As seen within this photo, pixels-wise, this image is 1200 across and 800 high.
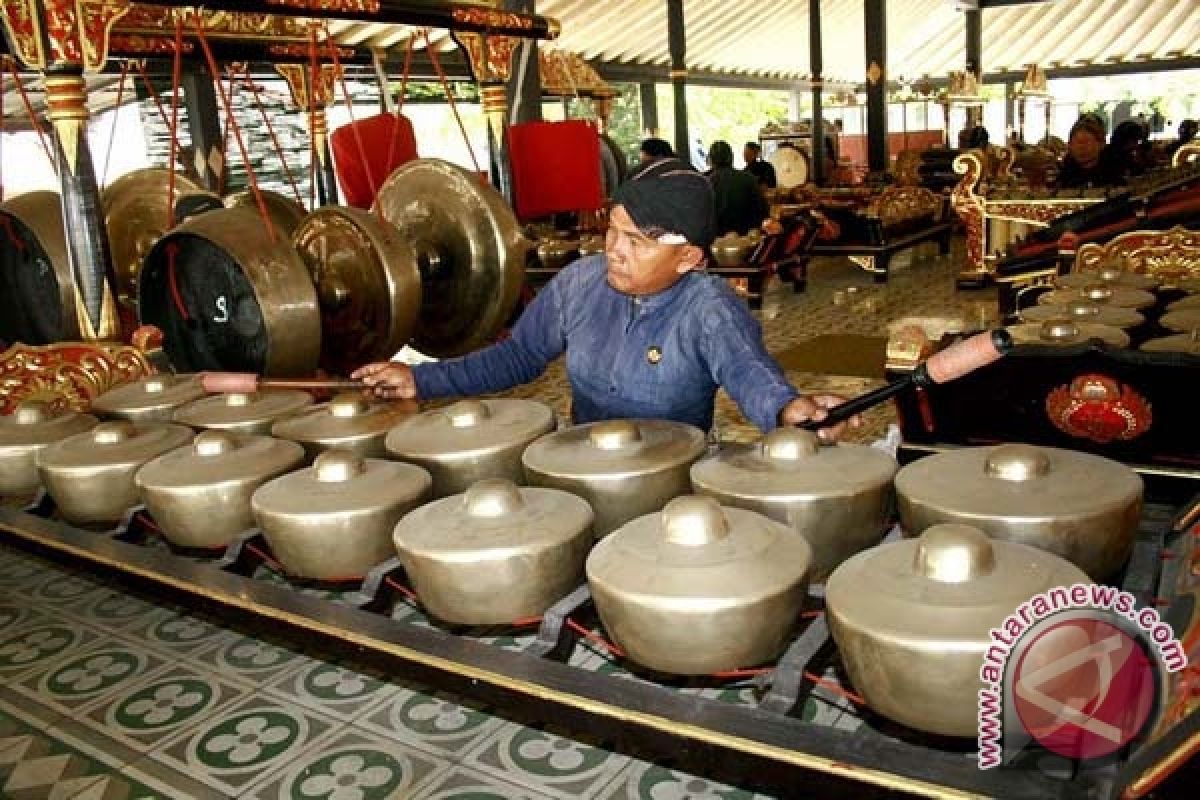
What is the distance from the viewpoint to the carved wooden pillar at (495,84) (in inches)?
129

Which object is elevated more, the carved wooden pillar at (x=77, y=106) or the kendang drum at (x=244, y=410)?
the carved wooden pillar at (x=77, y=106)

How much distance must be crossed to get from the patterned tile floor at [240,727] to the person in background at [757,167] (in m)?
7.89

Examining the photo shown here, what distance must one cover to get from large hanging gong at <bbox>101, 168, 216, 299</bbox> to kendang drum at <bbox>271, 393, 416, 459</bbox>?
7.34 feet

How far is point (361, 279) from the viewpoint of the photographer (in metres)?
2.71

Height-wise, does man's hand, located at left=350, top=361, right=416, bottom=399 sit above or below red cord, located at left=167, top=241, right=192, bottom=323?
below

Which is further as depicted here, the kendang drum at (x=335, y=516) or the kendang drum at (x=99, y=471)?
the kendang drum at (x=99, y=471)

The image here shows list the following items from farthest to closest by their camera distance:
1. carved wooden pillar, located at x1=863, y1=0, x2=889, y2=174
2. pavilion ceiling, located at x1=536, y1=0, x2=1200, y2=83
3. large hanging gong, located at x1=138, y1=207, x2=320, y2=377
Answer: pavilion ceiling, located at x1=536, y1=0, x2=1200, y2=83, carved wooden pillar, located at x1=863, y1=0, x2=889, y2=174, large hanging gong, located at x1=138, y1=207, x2=320, y2=377

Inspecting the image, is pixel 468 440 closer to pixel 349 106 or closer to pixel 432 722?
pixel 432 722

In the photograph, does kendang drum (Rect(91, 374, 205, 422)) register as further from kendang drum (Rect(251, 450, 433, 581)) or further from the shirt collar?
the shirt collar

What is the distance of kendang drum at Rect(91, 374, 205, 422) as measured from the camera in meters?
1.72

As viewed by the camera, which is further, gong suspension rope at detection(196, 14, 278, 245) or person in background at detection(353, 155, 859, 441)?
gong suspension rope at detection(196, 14, 278, 245)

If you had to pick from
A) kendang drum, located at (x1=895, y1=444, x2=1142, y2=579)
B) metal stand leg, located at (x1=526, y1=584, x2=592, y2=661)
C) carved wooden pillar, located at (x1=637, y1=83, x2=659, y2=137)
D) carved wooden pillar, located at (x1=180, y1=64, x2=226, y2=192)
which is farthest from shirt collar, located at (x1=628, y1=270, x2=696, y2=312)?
carved wooden pillar, located at (x1=637, y1=83, x2=659, y2=137)

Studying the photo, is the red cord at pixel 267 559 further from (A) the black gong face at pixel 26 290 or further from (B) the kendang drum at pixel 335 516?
(A) the black gong face at pixel 26 290

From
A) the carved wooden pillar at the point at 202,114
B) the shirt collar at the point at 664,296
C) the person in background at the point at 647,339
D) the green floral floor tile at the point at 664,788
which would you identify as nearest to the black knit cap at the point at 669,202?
the person in background at the point at 647,339
